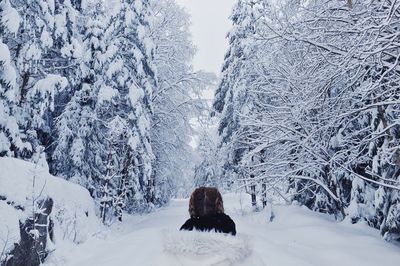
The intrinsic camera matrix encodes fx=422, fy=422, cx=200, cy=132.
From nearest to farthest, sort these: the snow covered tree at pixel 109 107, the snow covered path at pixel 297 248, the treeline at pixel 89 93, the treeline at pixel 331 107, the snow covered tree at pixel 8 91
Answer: the treeline at pixel 331 107 < the snow covered path at pixel 297 248 < the snow covered tree at pixel 8 91 < the treeline at pixel 89 93 < the snow covered tree at pixel 109 107

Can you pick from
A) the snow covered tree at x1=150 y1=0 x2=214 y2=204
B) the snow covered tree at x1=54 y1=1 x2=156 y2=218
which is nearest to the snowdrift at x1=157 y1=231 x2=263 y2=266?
the snow covered tree at x1=54 y1=1 x2=156 y2=218

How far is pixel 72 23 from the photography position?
559 inches

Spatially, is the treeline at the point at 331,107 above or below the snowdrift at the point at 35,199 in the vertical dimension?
above

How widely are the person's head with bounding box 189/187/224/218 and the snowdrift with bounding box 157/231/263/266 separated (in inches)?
13.4

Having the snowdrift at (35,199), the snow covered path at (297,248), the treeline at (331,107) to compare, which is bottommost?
the snow covered path at (297,248)

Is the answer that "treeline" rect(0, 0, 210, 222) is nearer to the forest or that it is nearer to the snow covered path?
the forest

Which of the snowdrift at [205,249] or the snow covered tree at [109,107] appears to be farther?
the snow covered tree at [109,107]

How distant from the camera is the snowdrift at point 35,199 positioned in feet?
25.9

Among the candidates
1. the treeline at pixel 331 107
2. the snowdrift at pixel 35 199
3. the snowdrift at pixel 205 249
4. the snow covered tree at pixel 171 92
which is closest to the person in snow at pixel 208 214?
the snowdrift at pixel 205 249

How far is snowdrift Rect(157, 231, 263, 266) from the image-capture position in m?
3.46

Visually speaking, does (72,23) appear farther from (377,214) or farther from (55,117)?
(377,214)

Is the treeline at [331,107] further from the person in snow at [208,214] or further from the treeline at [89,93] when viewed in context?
the treeline at [89,93]

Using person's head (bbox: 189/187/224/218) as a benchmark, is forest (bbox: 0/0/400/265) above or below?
above

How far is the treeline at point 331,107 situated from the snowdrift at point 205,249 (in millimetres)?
2667
